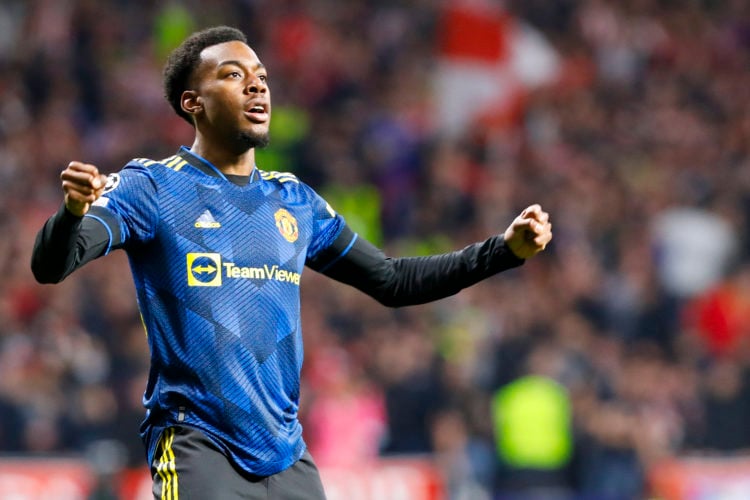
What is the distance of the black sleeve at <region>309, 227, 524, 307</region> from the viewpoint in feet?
15.2

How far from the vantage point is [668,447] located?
1145cm

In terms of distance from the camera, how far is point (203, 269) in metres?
4.18

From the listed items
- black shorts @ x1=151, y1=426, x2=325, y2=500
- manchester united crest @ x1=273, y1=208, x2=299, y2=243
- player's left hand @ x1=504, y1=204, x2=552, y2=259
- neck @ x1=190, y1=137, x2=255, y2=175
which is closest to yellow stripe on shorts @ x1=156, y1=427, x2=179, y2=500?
black shorts @ x1=151, y1=426, x2=325, y2=500

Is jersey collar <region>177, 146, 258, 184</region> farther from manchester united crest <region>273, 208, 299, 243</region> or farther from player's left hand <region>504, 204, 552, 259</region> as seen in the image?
player's left hand <region>504, 204, 552, 259</region>

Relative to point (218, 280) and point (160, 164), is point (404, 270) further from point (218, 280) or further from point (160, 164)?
point (160, 164)

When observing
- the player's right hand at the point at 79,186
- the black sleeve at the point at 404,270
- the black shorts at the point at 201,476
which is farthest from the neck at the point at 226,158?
the black shorts at the point at 201,476

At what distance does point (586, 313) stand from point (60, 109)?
523 centimetres

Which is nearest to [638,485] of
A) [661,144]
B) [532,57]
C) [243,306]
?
[661,144]

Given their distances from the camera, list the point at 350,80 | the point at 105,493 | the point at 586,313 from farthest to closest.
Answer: the point at 350,80 → the point at 586,313 → the point at 105,493

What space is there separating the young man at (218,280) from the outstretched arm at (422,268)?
0.07 metres

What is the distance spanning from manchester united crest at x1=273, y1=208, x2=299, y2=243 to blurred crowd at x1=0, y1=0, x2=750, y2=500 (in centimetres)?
611

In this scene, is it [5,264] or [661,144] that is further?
[661,144]

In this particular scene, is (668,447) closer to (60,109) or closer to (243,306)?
(60,109)

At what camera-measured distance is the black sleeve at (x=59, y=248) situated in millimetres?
3770
